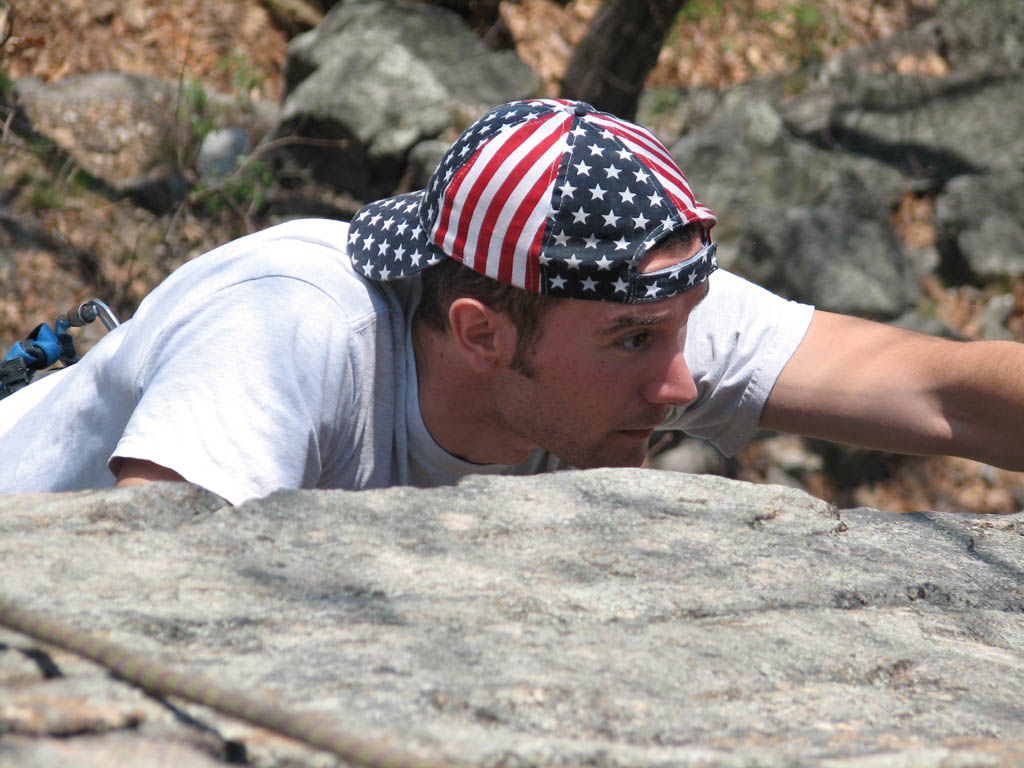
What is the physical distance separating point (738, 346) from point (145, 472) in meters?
1.25

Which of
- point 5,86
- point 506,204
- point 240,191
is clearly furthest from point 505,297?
point 5,86

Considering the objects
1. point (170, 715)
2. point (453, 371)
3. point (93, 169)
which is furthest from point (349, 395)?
point (93, 169)

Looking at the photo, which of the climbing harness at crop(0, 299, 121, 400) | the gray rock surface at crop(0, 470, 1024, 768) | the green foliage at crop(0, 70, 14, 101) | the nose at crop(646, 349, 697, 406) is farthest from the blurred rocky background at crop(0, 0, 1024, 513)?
the gray rock surface at crop(0, 470, 1024, 768)

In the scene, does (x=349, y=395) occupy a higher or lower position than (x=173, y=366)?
lower

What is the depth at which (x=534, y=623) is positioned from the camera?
127cm

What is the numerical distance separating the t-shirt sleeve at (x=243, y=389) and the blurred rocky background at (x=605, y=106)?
4.04 metres

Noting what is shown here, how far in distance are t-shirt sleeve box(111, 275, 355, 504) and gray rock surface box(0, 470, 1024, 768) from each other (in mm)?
273

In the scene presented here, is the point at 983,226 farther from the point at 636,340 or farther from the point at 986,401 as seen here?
the point at 636,340

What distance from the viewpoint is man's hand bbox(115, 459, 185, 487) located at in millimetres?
1732

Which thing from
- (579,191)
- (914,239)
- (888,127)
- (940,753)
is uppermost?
(579,191)

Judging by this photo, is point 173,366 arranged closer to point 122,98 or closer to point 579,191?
point 579,191

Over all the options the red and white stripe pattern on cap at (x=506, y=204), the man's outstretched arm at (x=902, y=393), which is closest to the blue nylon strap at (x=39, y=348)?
the red and white stripe pattern on cap at (x=506, y=204)

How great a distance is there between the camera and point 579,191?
2.02 metres

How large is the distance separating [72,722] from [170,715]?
0.08m
